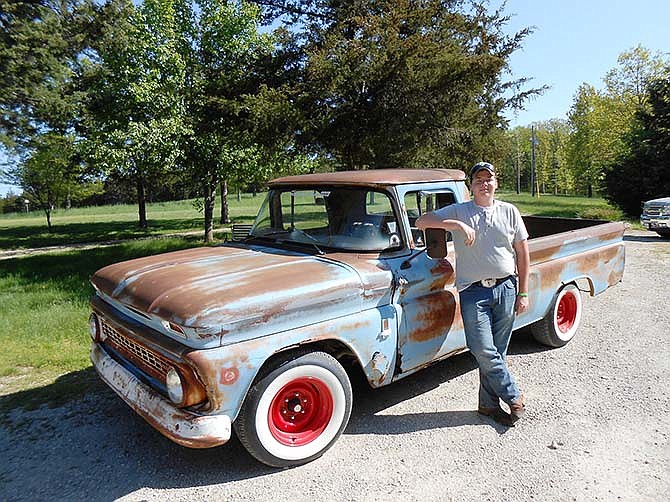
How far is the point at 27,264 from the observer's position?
12055mm

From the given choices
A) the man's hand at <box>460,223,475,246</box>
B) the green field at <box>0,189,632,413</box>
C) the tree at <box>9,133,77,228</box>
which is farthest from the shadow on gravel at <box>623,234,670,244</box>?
the tree at <box>9,133,77,228</box>

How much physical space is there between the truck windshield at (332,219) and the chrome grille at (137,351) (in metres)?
1.47

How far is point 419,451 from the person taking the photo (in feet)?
10.8

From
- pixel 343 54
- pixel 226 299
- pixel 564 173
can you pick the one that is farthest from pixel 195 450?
pixel 564 173

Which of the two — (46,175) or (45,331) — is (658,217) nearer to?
(45,331)

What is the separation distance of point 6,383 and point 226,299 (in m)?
3.37

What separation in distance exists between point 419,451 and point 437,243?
1.48 m

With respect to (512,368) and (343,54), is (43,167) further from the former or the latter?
(512,368)

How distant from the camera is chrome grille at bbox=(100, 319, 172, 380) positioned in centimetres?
298

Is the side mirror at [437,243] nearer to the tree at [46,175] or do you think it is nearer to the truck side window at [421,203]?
the truck side window at [421,203]

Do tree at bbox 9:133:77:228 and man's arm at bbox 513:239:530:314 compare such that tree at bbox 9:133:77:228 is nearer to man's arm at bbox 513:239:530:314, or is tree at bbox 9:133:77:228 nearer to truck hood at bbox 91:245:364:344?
truck hood at bbox 91:245:364:344

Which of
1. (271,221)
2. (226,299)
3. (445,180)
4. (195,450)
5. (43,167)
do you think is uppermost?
(43,167)

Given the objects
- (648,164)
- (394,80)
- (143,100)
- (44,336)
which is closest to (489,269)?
(44,336)

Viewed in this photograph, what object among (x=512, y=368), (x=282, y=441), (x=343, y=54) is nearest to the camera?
(x=282, y=441)
